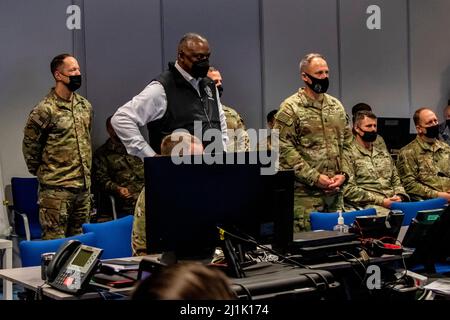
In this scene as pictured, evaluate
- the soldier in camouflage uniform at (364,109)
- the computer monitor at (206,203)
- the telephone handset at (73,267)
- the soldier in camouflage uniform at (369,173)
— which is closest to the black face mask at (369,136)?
the soldier in camouflage uniform at (369,173)

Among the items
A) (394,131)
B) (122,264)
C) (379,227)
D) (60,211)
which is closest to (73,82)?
(60,211)

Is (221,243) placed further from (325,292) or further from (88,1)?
(88,1)

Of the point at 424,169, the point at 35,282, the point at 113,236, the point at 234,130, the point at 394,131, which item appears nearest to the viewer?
the point at 35,282

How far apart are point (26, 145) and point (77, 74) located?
64cm

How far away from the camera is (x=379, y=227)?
A: 3.17 m

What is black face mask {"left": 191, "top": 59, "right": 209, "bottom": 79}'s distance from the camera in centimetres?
383

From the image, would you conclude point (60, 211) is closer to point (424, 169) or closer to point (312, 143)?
point (312, 143)

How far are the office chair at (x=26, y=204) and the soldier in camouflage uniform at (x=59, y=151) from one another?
0.51 meters

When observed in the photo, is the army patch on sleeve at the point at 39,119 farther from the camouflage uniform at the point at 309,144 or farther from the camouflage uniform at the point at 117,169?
the camouflage uniform at the point at 309,144

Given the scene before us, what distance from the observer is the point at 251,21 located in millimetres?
7066

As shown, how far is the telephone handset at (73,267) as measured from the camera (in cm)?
242

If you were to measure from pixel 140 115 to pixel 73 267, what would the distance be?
1414 mm

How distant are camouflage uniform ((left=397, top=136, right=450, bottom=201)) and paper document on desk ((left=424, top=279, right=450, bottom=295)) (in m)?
3.28

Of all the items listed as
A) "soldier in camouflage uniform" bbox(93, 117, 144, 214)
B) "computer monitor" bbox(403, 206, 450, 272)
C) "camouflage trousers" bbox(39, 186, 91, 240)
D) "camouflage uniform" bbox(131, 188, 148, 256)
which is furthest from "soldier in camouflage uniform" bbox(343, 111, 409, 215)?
"camouflage uniform" bbox(131, 188, 148, 256)
